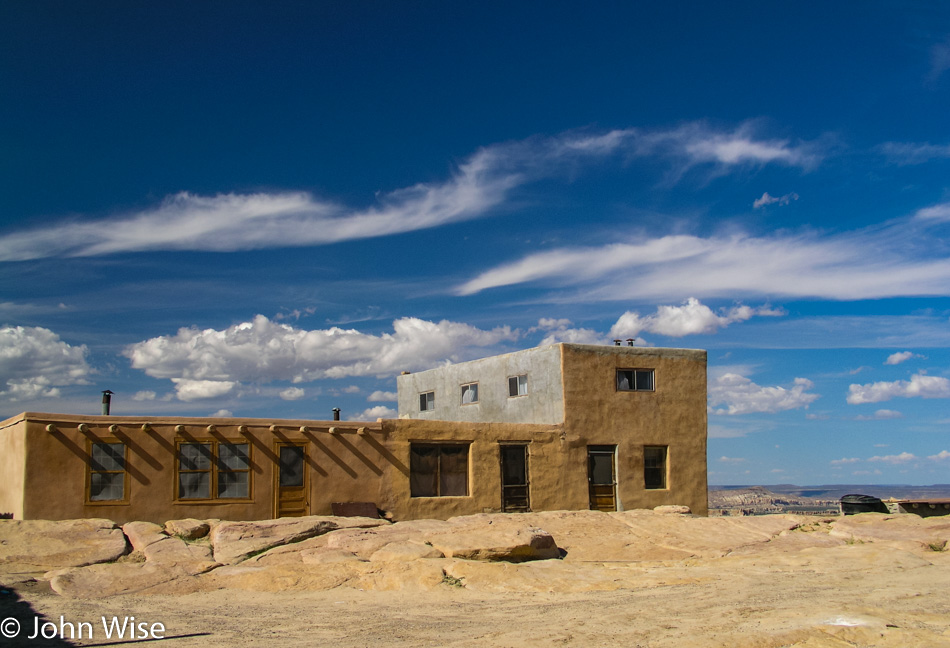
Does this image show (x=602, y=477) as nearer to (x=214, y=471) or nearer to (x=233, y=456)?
(x=233, y=456)

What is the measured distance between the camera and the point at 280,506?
2083cm

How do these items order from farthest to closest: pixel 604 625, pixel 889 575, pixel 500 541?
pixel 500 541 < pixel 889 575 < pixel 604 625

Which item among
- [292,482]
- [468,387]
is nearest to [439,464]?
[292,482]

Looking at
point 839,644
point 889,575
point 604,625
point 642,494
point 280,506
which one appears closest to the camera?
point 839,644

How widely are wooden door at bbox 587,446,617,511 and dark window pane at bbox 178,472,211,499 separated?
448 inches

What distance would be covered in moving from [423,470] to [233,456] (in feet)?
17.3

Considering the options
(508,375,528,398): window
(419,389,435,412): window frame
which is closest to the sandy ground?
(508,375,528,398): window

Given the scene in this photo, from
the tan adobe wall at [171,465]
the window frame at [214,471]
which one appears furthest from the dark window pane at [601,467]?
the window frame at [214,471]

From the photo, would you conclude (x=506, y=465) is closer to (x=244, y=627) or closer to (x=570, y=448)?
(x=570, y=448)

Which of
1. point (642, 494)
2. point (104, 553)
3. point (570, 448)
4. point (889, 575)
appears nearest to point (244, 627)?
point (104, 553)

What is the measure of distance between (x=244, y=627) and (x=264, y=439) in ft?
32.6

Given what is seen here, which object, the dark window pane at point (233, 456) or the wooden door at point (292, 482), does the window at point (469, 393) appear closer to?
the wooden door at point (292, 482)

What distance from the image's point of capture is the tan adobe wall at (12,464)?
1818cm

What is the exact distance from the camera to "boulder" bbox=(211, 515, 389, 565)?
53.6 feet
